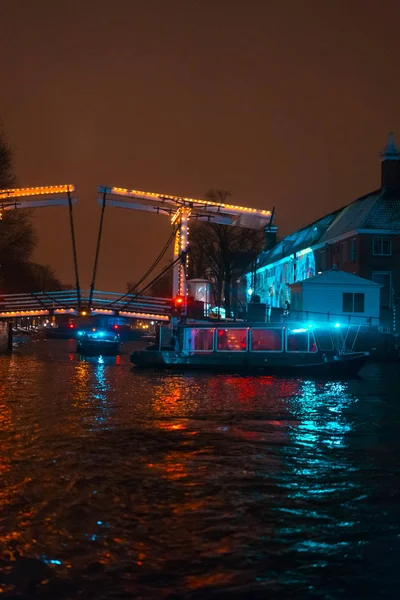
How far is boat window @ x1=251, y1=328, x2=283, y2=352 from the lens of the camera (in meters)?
37.3

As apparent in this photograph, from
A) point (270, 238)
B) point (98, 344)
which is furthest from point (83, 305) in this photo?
point (270, 238)

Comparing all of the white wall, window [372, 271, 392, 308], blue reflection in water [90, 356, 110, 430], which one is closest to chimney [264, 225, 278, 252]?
window [372, 271, 392, 308]

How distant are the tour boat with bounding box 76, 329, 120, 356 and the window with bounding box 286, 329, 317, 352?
75.6 ft

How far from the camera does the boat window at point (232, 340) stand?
125ft

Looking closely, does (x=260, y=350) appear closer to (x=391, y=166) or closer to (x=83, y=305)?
(x=83, y=305)

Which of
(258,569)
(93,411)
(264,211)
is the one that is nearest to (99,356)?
(264,211)

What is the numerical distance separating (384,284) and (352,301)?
413 centimetres

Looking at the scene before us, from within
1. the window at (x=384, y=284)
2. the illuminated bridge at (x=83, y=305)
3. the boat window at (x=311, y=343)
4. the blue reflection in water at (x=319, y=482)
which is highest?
the window at (x=384, y=284)

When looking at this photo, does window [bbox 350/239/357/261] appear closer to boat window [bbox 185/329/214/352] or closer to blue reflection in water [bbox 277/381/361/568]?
boat window [bbox 185/329/214/352]

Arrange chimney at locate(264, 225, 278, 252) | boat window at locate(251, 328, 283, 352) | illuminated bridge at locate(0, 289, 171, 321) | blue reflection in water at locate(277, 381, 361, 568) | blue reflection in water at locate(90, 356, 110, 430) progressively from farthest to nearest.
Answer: chimney at locate(264, 225, 278, 252) → illuminated bridge at locate(0, 289, 171, 321) → boat window at locate(251, 328, 283, 352) → blue reflection in water at locate(90, 356, 110, 430) → blue reflection in water at locate(277, 381, 361, 568)

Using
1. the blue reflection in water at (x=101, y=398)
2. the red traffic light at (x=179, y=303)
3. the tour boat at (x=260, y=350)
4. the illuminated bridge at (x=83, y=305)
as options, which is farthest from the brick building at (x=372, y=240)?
the blue reflection in water at (x=101, y=398)

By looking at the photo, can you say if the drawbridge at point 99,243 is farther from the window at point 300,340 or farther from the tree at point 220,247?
the tree at point 220,247

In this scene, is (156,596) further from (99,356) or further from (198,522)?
(99,356)

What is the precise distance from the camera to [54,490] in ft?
36.6
